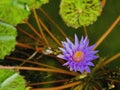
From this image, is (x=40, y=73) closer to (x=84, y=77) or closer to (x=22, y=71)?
(x=22, y=71)

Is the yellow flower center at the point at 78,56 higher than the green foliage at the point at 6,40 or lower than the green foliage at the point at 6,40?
lower

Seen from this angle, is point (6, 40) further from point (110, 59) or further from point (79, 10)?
point (110, 59)

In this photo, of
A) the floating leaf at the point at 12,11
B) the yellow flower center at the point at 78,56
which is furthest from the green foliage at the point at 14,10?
the yellow flower center at the point at 78,56

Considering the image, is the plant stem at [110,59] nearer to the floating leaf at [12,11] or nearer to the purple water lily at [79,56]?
the purple water lily at [79,56]

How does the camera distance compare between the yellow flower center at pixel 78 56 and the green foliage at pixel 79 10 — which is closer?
the yellow flower center at pixel 78 56

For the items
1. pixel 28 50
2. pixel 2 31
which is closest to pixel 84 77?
pixel 28 50

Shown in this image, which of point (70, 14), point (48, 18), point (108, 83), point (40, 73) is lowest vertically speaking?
point (108, 83)

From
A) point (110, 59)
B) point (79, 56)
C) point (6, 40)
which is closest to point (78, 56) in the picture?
point (79, 56)

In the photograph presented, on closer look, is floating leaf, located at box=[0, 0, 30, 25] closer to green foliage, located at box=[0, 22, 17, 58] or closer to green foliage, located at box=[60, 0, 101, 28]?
green foliage, located at box=[0, 22, 17, 58]
